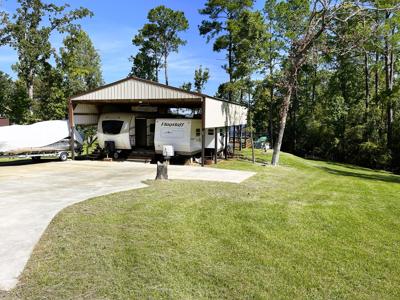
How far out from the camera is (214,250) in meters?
5.25

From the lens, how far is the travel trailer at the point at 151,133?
50.9 ft

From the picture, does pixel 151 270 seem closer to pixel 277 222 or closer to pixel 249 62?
pixel 277 222

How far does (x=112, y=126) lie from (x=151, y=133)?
2.12m

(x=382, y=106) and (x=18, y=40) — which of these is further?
(x=382, y=106)

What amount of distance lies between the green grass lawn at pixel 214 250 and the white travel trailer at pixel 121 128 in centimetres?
873

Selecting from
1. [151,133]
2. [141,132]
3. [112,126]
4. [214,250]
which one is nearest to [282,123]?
[151,133]

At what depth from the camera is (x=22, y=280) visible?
4.28m

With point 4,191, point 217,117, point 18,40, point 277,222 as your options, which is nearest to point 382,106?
point 217,117

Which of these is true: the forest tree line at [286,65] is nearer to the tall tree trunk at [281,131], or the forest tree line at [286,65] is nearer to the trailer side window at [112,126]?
the tall tree trunk at [281,131]

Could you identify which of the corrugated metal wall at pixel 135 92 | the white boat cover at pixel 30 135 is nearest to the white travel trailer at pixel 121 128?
the corrugated metal wall at pixel 135 92

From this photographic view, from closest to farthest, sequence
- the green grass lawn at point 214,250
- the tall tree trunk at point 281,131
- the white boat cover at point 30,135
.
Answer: the green grass lawn at point 214,250 → the white boat cover at point 30,135 → the tall tree trunk at point 281,131

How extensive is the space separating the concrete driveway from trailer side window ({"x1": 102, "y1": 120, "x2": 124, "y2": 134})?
5.66ft

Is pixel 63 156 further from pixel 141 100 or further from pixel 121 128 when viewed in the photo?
pixel 141 100

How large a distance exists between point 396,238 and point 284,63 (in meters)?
22.0
